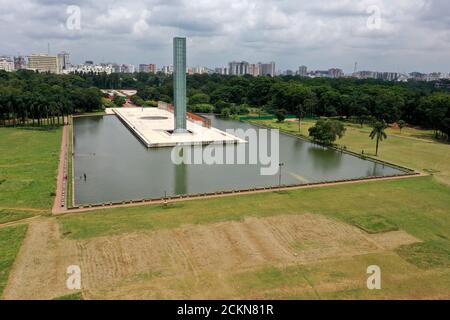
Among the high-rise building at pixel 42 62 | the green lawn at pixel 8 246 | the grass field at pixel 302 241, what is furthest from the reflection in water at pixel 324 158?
the high-rise building at pixel 42 62

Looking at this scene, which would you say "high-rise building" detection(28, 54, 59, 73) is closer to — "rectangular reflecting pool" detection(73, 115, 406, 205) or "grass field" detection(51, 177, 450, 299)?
"rectangular reflecting pool" detection(73, 115, 406, 205)

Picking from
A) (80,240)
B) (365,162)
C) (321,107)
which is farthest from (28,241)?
(321,107)

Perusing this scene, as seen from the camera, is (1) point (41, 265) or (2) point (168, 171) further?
(2) point (168, 171)

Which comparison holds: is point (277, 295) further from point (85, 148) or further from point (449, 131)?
point (449, 131)

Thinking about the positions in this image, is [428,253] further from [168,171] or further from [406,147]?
[406,147]

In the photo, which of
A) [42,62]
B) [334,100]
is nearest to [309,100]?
[334,100]

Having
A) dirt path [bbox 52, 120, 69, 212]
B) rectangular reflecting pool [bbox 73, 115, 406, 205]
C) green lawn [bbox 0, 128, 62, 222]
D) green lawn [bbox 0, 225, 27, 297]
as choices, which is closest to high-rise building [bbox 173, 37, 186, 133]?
rectangular reflecting pool [bbox 73, 115, 406, 205]

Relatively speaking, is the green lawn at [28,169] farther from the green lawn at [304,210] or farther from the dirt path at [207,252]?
the dirt path at [207,252]
